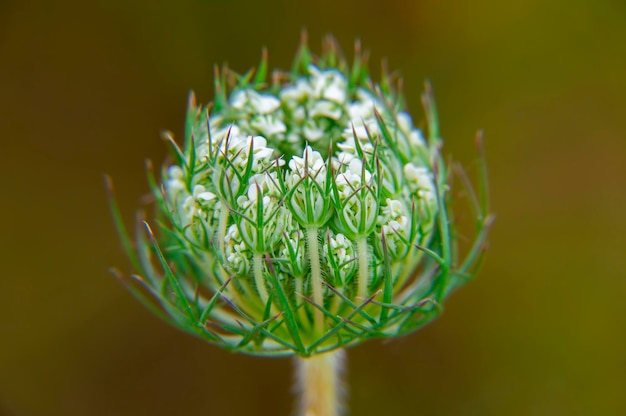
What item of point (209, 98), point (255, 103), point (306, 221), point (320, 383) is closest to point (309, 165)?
point (306, 221)

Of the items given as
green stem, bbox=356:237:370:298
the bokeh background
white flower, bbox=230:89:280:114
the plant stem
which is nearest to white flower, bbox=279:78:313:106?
white flower, bbox=230:89:280:114

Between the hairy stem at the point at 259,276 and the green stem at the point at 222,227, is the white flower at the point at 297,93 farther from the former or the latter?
the hairy stem at the point at 259,276

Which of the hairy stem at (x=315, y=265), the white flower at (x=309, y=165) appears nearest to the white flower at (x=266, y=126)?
the white flower at (x=309, y=165)

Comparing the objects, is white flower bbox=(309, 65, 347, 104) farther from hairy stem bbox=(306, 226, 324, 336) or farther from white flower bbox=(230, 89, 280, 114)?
hairy stem bbox=(306, 226, 324, 336)

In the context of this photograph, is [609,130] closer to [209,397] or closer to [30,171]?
[209,397]

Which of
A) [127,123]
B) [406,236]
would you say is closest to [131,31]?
[127,123]
